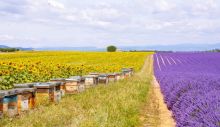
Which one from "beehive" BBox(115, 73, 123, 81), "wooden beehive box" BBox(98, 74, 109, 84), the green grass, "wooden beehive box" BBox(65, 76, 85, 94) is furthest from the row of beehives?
"beehive" BBox(115, 73, 123, 81)

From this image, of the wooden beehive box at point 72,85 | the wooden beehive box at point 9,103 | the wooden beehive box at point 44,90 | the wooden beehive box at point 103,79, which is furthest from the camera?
the wooden beehive box at point 103,79

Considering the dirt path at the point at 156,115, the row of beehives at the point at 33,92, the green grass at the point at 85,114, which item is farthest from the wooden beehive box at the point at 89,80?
the green grass at the point at 85,114

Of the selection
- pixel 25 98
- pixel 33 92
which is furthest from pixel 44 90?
pixel 25 98

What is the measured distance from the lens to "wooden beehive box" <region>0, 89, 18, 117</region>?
445 inches

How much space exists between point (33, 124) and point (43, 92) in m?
3.89

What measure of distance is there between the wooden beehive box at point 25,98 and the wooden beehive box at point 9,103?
0.21m

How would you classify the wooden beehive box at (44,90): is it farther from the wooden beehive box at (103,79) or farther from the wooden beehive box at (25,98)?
the wooden beehive box at (103,79)

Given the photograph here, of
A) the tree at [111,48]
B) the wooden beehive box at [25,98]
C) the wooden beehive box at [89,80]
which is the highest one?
the wooden beehive box at [25,98]

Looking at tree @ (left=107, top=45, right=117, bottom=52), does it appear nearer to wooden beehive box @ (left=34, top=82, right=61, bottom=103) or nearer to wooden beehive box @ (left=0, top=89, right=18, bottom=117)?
wooden beehive box @ (left=34, top=82, right=61, bottom=103)

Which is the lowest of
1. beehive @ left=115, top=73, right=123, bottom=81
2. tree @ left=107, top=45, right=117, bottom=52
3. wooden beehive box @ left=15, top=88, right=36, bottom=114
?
tree @ left=107, top=45, right=117, bottom=52

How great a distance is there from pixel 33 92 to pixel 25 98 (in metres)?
0.55

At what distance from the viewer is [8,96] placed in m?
11.6

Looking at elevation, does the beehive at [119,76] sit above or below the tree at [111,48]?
above

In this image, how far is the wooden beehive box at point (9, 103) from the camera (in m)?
11.3
